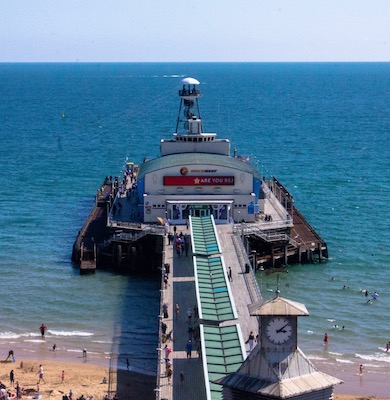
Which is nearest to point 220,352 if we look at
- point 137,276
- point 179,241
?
point 179,241

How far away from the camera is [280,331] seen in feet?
76.1

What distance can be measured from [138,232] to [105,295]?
705 cm

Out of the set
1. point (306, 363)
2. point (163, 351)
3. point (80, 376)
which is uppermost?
point (306, 363)

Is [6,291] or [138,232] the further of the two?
[138,232]

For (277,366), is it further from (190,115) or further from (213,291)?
(190,115)

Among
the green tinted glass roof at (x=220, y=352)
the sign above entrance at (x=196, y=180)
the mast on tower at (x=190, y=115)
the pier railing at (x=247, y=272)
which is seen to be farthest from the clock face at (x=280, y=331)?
the mast on tower at (x=190, y=115)

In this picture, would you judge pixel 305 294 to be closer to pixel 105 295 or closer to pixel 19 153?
pixel 105 295

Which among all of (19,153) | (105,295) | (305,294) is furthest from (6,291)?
(19,153)

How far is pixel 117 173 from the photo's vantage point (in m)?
98.8

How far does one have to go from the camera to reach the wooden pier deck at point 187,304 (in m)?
37.0

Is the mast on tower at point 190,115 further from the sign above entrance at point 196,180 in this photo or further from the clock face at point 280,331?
the clock face at point 280,331

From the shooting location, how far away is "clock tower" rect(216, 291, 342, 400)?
22844mm

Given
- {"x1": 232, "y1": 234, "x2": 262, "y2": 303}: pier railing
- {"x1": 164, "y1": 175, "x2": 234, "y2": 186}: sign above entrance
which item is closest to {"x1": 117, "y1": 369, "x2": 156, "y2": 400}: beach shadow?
{"x1": 232, "y1": 234, "x2": 262, "y2": 303}: pier railing

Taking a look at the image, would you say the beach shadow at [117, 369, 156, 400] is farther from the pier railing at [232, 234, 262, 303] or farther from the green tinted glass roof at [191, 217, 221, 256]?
the green tinted glass roof at [191, 217, 221, 256]
